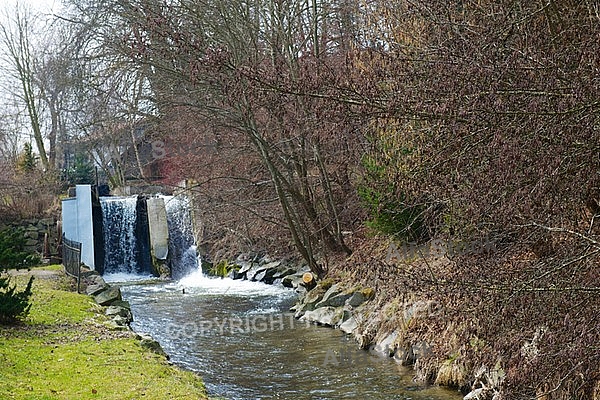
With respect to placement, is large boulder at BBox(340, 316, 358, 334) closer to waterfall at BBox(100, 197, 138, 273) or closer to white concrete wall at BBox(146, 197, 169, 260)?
white concrete wall at BBox(146, 197, 169, 260)

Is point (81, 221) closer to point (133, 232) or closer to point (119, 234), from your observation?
point (119, 234)

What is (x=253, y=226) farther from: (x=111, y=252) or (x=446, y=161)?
Answer: (x=446, y=161)

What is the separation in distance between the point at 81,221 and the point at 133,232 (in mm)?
1965

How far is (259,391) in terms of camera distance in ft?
25.0

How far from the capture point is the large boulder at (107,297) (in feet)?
41.8

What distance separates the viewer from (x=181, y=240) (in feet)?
75.4

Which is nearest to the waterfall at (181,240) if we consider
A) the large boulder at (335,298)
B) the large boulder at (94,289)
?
the large boulder at (94,289)

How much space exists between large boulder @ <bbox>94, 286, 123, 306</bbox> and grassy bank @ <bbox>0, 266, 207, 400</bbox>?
216 cm

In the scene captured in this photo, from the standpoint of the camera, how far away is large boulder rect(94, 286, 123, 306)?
1273 centimetres

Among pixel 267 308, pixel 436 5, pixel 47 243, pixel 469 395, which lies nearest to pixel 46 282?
pixel 267 308

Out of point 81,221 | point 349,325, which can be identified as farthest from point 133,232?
point 349,325

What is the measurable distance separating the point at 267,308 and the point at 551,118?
32.5 ft

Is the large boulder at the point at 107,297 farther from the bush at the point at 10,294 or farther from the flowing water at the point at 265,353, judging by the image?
the bush at the point at 10,294

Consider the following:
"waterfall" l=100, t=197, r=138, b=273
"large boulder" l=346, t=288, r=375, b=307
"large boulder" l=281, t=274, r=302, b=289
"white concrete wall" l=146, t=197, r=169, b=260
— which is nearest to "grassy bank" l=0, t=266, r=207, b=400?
"large boulder" l=346, t=288, r=375, b=307
